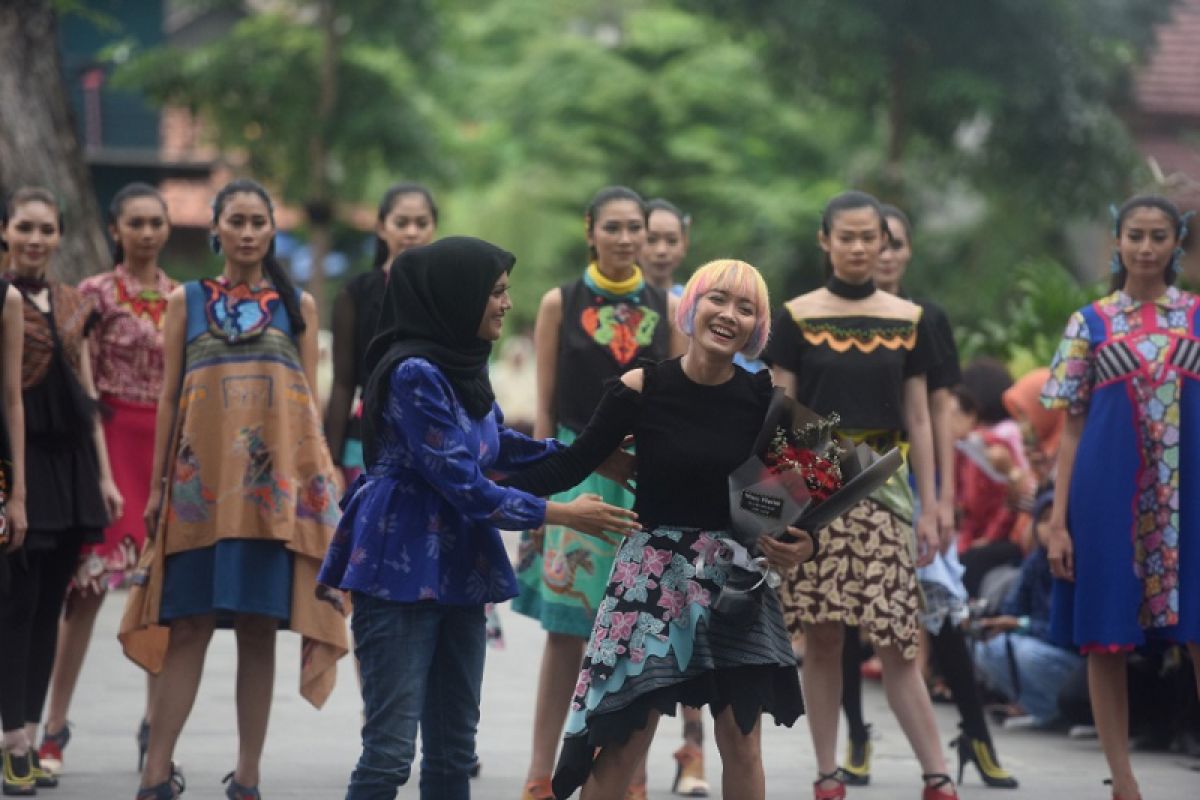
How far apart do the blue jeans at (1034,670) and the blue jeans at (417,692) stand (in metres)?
4.47

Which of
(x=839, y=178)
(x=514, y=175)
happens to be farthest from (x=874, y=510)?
(x=514, y=175)

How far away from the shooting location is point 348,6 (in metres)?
25.9

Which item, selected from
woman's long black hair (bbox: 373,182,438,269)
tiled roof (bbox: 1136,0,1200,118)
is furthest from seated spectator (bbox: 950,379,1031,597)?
tiled roof (bbox: 1136,0,1200,118)

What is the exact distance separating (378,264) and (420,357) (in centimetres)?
323

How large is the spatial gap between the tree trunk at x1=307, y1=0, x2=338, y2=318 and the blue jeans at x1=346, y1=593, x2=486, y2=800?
20.2 metres

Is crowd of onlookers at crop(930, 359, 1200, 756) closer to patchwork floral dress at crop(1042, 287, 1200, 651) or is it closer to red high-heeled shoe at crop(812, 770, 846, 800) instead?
patchwork floral dress at crop(1042, 287, 1200, 651)

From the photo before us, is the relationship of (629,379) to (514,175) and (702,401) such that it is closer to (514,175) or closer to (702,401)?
(702,401)

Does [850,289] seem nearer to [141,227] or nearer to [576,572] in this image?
[576,572]

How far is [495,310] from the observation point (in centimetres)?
579

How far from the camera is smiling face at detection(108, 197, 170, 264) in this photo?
8.32m

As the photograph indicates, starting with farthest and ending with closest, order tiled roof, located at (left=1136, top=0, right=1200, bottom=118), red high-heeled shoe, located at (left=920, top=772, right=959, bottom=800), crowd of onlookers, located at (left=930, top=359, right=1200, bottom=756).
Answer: tiled roof, located at (left=1136, top=0, right=1200, bottom=118) → crowd of onlookers, located at (left=930, top=359, right=1200, bottom=756) → red high-heeled shoe, located at (left=920, top=772, right=959, bottom=800)

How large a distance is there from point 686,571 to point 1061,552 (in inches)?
86.2

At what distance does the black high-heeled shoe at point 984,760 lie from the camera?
8.39 meters

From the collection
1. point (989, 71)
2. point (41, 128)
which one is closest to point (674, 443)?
point (41, 128)
